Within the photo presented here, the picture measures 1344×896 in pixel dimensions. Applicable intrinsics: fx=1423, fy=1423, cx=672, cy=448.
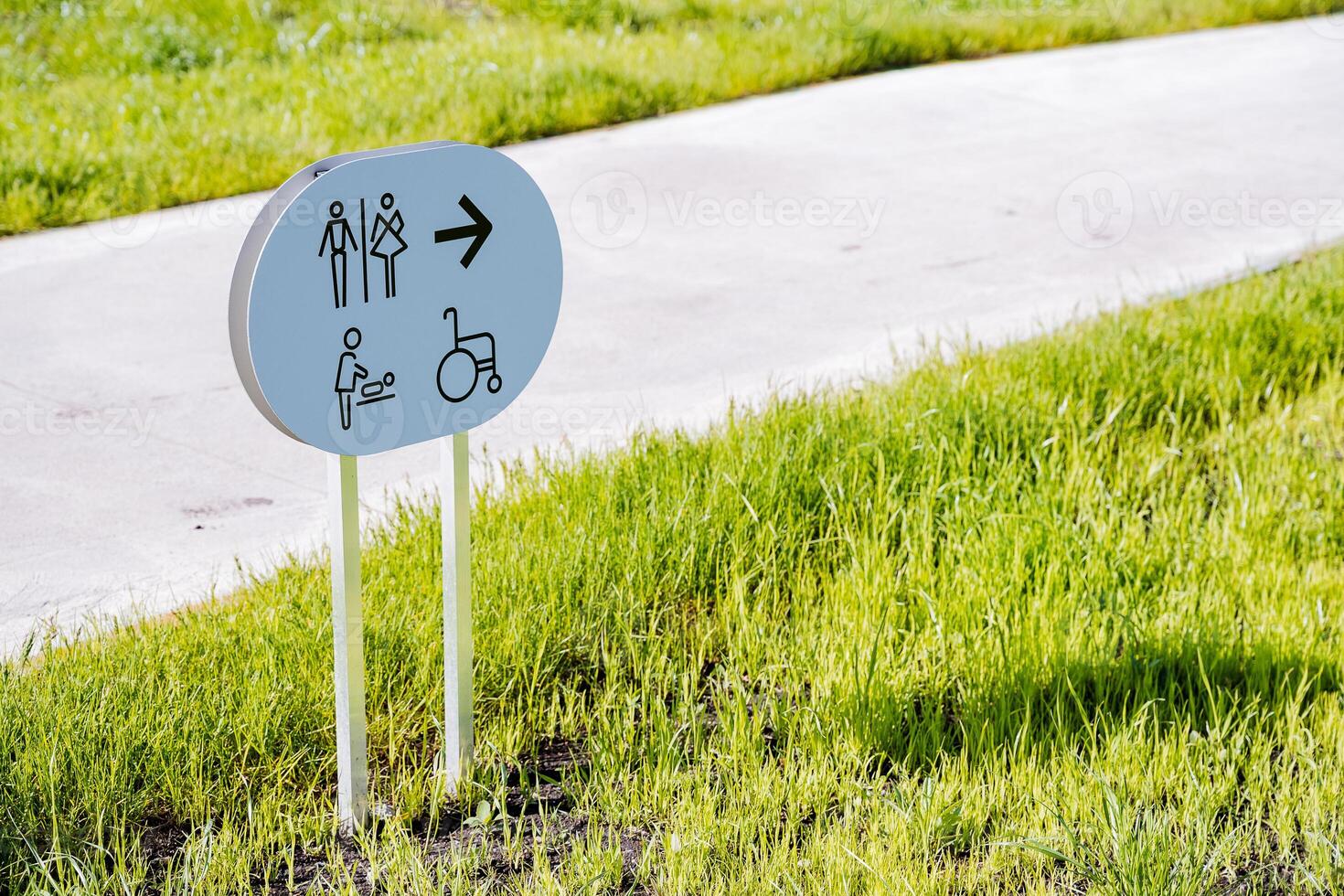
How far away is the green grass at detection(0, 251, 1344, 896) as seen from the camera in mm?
2602

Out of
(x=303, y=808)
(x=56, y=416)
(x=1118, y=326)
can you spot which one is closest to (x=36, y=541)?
(x=56, y=416)

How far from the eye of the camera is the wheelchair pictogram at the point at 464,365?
2.59 metres

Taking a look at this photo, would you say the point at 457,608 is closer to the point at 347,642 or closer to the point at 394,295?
the point at 347,642

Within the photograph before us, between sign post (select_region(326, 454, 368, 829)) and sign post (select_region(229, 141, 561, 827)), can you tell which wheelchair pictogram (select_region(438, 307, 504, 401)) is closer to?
sign post (select_region(229, 141, 561, 827))

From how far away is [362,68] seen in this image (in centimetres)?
845

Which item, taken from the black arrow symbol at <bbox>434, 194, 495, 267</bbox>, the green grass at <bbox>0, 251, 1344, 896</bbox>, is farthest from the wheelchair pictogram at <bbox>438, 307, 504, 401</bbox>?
the green grass at <bbox>0, 251, 1344, 896</bbox>

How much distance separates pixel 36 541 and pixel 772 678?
7.02ft

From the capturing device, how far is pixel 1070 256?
6.73 meters

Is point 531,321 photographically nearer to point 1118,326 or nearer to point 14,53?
point 1118,326

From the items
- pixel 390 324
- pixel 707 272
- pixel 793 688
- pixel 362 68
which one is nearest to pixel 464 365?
pixel 390 324

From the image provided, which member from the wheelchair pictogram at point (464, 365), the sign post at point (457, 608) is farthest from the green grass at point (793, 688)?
the wheelchair pictogram at point (464, 365)

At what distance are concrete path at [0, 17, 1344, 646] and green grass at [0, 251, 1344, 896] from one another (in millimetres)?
534

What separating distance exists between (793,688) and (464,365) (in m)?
1.06

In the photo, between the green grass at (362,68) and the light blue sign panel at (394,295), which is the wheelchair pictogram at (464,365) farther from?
the green grass at (362,68)
